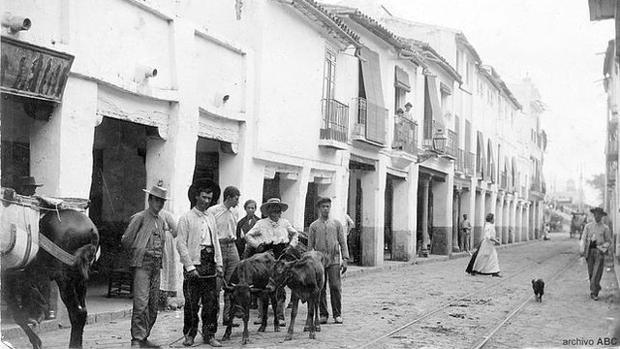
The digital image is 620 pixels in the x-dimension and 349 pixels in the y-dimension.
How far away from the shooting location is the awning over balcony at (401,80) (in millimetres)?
23400

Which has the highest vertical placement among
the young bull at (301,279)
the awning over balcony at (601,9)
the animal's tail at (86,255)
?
the awning over balcony at (601,9)

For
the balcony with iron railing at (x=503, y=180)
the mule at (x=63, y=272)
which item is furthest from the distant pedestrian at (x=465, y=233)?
the mule at (x=63, y=272)

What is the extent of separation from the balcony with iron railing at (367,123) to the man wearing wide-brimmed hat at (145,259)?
1222 centimetres

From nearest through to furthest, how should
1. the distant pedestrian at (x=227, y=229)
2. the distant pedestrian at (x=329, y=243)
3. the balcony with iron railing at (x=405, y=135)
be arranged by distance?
the distant pedestrian at (x=227, y=229) < the distant pedestrian at (x=329, y=243) < the balcony with iron railing at (x=405, y=135)

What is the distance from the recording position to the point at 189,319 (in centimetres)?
823

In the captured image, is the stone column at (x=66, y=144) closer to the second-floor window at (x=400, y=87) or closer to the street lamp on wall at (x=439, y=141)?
the second-floor window at (x=400, y=87)

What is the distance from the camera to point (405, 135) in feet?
77.9

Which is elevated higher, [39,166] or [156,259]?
[39,166]

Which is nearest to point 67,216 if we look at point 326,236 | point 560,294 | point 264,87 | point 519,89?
point 326,236

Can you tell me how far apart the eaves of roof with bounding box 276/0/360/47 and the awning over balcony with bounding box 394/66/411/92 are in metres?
4.78

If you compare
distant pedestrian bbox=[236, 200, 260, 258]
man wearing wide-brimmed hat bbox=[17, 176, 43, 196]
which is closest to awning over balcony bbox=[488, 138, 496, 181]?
distant pedestrian bbox=[236, 200, 260, 258]

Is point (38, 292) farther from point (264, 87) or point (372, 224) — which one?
point (372, 224)

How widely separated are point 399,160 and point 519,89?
26.6 metres

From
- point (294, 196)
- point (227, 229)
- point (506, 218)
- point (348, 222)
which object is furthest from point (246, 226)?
point (506, 218)
